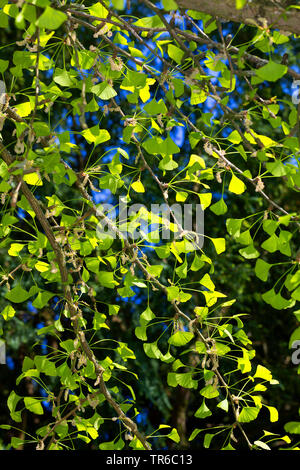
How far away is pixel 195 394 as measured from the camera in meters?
2.46

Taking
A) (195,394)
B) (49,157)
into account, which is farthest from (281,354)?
(49,157)

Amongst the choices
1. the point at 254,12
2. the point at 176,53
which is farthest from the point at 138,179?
the point at 254,12

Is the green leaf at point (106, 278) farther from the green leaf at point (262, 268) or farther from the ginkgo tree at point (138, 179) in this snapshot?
the green leaf at point (262, 268)

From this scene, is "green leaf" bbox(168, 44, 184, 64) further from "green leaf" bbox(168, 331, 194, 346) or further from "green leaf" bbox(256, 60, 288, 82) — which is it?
"green leaf" bbox(168, 331, 194, 346)

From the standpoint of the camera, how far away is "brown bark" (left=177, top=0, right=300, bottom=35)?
65 cm

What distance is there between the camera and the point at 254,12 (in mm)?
662

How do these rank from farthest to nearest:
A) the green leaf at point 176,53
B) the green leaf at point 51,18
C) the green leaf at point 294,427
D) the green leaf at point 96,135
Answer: the green leaf at point 96,135 < the green leaf at point 176,53 < the green leaf at point 294,427 < the green leaf at point 51,18

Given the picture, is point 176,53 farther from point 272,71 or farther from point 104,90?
point 272,71

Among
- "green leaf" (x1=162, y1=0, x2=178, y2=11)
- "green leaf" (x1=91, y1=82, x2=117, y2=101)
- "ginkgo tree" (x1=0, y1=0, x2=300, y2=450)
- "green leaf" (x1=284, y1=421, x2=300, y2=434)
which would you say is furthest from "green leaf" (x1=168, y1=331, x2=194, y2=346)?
"green leaf" (x1=162, y1=0, x2=178, y2=11)

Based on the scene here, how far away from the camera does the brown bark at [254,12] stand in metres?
0.65

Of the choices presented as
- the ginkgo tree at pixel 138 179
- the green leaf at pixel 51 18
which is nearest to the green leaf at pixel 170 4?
the ginkgo tree at pixel 138 179

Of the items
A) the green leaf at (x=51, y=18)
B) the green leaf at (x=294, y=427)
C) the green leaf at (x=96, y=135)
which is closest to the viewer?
the green leaf at (x=51, y=18)

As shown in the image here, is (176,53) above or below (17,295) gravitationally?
above
